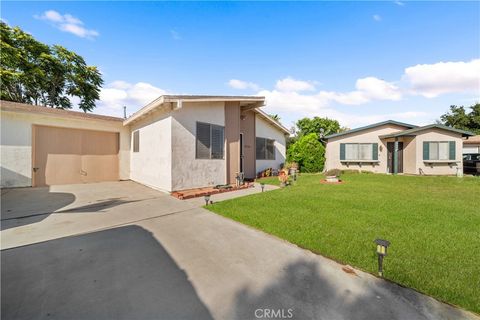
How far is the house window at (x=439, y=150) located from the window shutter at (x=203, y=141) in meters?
15.4

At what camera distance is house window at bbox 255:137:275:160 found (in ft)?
44.8

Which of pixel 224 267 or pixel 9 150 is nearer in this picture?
pixel 224 267

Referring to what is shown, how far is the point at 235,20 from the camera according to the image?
9.68 metres

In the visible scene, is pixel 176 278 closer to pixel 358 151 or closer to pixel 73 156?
pixel 73 156

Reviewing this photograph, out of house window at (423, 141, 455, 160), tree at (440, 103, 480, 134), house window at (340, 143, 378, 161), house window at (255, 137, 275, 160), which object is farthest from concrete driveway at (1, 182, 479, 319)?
tree at (440, 103, 480, 134)

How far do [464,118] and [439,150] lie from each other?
25.8 metres

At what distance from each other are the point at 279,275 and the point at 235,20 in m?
10.8

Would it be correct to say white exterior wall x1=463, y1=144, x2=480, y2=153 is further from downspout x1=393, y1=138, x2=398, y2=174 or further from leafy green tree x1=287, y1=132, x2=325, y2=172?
leafy green tree x1=287, y1=132, x2=325, y2=172

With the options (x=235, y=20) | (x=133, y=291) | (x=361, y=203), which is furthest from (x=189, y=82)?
(x=133, y=291)

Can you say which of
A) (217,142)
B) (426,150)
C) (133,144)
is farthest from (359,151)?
(133,144)

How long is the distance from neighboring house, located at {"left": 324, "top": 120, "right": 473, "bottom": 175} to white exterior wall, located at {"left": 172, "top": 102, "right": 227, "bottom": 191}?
11.6m

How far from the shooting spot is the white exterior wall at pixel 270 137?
44.5 ft

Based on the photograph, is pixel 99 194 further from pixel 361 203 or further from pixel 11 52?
pixel 11 52

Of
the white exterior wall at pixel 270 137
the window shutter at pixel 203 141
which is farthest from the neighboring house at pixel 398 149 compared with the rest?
the window shutter at pixel 203 141
